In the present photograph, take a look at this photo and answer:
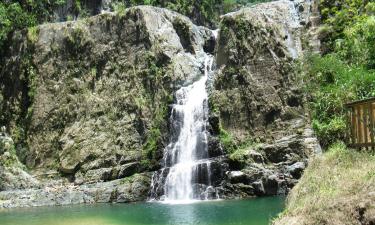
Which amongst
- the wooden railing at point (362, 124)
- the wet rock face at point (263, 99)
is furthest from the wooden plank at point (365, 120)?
the wet rock face at point (263, 99)

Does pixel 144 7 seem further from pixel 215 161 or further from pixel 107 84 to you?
pixel 215 161

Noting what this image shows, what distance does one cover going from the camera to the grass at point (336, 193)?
8195 millimetres

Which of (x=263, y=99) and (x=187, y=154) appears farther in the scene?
(x=263, y=99)

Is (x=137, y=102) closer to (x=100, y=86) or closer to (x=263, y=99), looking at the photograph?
(x=100, y=86)

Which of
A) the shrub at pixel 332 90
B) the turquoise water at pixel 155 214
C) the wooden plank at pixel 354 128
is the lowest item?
the turquoise water at pixel 155 214

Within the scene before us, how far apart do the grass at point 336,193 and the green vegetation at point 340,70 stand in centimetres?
946

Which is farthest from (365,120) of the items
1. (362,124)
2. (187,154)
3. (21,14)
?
(21,14)

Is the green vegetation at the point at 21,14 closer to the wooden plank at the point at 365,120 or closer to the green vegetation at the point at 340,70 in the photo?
the green vegetation at the point at 340,70

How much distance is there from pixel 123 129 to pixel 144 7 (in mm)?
6606

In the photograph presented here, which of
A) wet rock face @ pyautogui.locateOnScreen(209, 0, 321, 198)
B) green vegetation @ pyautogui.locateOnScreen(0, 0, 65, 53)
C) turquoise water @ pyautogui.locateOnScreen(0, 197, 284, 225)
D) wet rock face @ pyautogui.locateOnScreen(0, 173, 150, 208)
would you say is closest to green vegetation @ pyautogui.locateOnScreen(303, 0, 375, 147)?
wet rock face @ pyautogui.locateOnScreen(209, 0, 321, 198)

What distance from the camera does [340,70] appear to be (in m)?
22.1

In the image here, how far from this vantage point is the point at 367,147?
1251cm

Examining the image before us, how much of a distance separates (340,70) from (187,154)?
7.76 m

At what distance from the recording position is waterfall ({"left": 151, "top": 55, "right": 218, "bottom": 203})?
20.5 m
